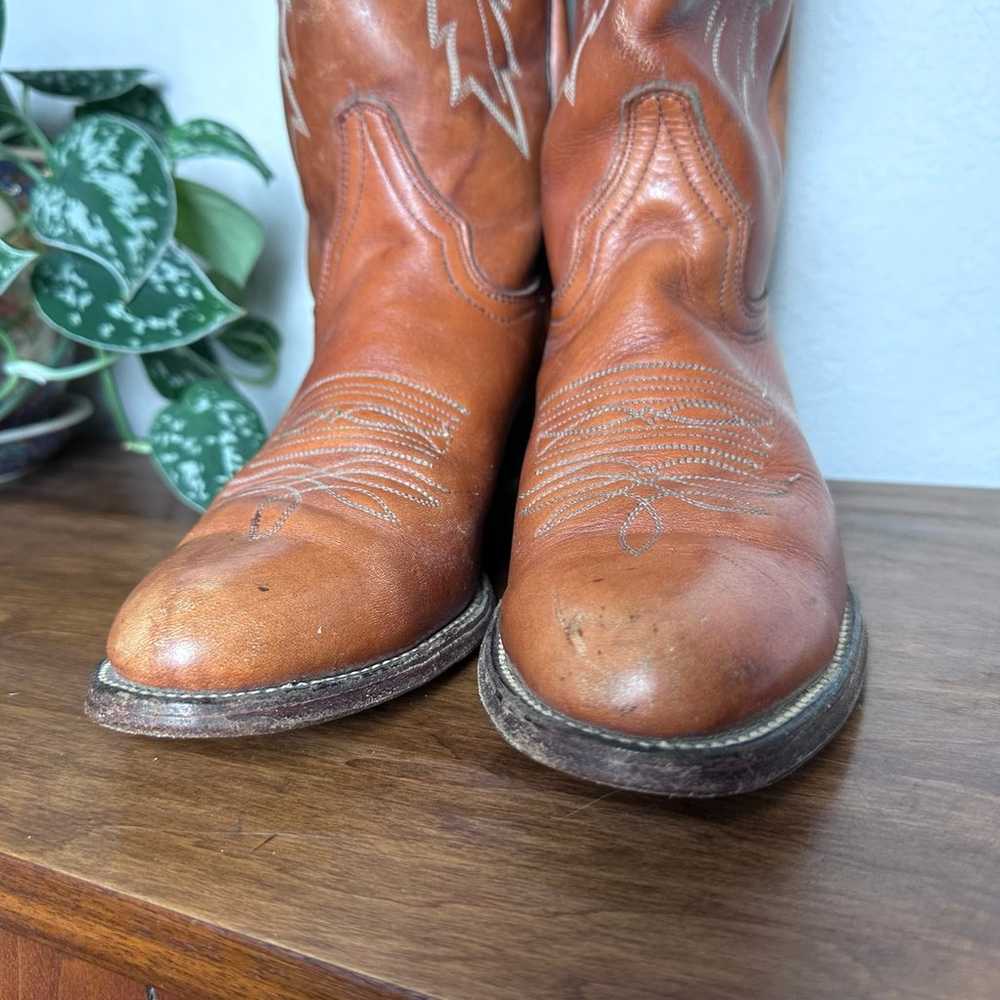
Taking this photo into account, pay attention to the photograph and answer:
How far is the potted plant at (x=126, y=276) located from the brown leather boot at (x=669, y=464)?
409 millimetres

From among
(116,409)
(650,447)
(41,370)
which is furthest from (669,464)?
(116,409)

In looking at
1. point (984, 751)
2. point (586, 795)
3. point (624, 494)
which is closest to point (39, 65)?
point (624, 494)

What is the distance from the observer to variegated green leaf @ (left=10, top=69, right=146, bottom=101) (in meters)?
1.09

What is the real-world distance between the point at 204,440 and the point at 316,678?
0.55 meters

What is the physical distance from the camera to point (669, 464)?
2.00 ft

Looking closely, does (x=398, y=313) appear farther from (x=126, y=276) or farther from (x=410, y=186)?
(x=126, y=276)

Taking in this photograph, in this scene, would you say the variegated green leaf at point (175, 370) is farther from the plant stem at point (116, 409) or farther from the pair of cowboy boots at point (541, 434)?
the pair of cowboy boots at point (541, 434)

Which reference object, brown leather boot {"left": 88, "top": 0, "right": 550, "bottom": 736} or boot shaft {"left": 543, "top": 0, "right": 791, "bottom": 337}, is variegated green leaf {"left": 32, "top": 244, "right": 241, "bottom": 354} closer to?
brown leather boot {"left": 88, "top": 0, "right": 550, "bottom": 736}

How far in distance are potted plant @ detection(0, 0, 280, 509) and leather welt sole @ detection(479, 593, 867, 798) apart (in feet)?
1.98

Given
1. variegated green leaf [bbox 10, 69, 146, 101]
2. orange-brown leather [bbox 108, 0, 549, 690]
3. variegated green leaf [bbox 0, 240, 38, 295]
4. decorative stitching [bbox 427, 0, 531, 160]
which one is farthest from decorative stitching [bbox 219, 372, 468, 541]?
variegated green leaf [bbox 10, 69, 146, 101]

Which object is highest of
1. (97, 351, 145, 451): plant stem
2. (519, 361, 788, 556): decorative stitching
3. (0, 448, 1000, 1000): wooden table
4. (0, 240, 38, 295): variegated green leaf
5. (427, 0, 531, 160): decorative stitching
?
(427, 0, 531, 160): decorative stitching

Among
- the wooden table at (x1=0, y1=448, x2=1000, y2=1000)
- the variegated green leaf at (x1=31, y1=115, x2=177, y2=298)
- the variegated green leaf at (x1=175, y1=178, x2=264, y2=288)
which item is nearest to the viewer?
the wooden table at (x1=0, y1=448, x2=1000, y2=1000)

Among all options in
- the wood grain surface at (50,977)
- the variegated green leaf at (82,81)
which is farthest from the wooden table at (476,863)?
the variegated green leaf at (82,81)

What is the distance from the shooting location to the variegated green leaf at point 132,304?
38.8 inches
